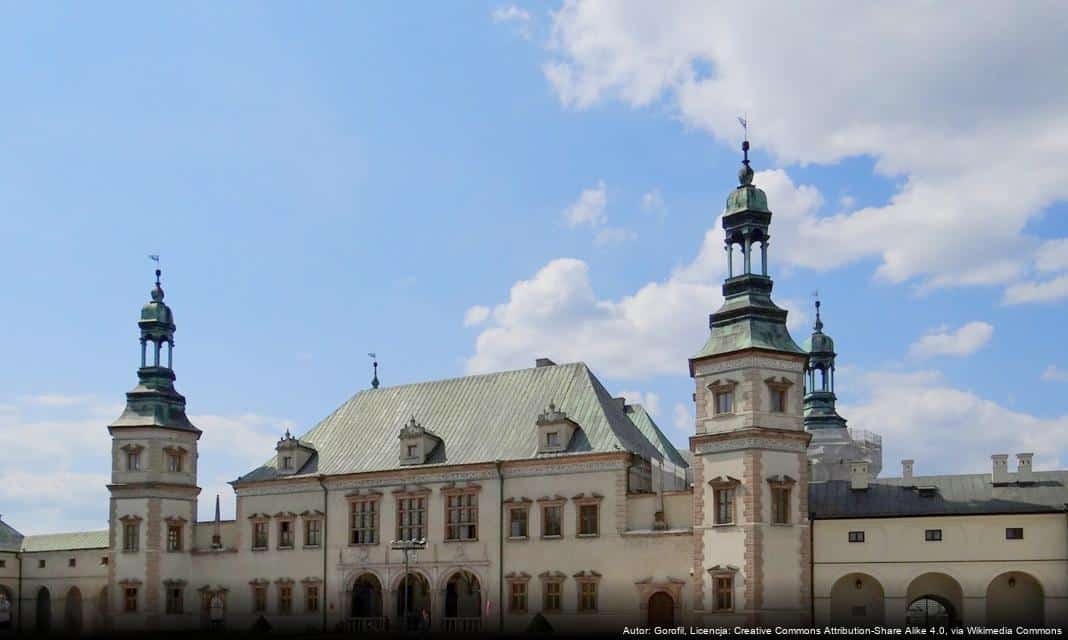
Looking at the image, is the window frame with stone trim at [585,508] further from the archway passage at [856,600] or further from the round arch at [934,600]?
the round arch at [934,600]

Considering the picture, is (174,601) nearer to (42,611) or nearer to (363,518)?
(363,518)

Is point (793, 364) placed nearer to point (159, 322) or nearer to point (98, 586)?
point (159, 322)

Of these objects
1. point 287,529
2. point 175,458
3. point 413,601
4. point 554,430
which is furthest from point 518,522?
point 175,458

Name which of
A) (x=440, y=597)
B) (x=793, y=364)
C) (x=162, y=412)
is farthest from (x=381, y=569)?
(x=793, y=364)

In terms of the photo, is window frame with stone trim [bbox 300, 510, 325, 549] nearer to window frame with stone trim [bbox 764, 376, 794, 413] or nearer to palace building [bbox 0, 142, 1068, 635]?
palace building [bbox 0, 142, 1068, 635]

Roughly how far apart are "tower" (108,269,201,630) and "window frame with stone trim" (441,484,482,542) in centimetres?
1724

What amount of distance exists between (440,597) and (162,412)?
798 inches

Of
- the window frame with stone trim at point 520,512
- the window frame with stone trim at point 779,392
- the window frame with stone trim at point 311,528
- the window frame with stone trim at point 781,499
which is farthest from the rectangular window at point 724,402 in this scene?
the window frame with stone trim at point 311,528

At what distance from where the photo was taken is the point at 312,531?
63781 millimetres

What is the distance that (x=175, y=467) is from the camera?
68.8 metres

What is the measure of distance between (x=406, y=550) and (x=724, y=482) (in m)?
14.7

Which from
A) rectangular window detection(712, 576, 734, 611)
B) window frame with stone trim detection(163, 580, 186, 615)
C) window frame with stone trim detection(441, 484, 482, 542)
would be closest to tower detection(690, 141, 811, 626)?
rectangular window detection(712, 576, 734, 611)

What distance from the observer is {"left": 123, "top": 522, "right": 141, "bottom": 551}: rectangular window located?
2660 inches

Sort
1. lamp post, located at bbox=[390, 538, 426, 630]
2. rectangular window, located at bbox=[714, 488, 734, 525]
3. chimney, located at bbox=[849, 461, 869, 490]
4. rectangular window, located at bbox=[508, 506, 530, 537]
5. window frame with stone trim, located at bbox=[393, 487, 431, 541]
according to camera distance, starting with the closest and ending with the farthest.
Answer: rectangular window, located at bbox=[714, 488, 734, 525] < chimney, located at bbox=[849, 461, 869, 490] < lamp post, located at bbox=[390, 538, 426, 630] < rectangular window, located at bbox=[508, 506, 530, 537] < window frame with stone trim, located at bbox=[393, 487, 431, 541]
